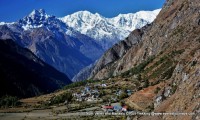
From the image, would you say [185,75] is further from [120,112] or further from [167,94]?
[120,112]

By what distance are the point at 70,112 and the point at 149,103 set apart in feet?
144

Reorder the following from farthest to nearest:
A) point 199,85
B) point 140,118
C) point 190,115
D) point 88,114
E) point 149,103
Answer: point 88,114, point 149,103, point 140,118, point 199,85, point 190,115

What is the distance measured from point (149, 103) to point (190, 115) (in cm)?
6885

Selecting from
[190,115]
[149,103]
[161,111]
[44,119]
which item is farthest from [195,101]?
[44,119]

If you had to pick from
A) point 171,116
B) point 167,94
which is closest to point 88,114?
point 167,94

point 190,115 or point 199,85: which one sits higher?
point 199,85

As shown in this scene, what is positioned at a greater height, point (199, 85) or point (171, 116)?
point (199, 85)

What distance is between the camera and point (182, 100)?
101 metres

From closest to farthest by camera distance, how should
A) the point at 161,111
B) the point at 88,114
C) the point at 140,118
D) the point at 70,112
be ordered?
1. the point at 161,111
2. the point at 140,118
3. the point at 88,114
4. the point at 70,112

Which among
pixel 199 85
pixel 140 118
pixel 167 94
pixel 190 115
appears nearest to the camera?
pixel 190 115

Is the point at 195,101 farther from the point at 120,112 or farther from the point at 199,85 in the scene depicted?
the point at 120,112

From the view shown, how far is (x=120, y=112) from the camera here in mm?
163875

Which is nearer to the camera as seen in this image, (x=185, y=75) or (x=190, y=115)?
(x=190, y=115)

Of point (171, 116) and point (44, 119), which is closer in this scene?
point (171, 116)
